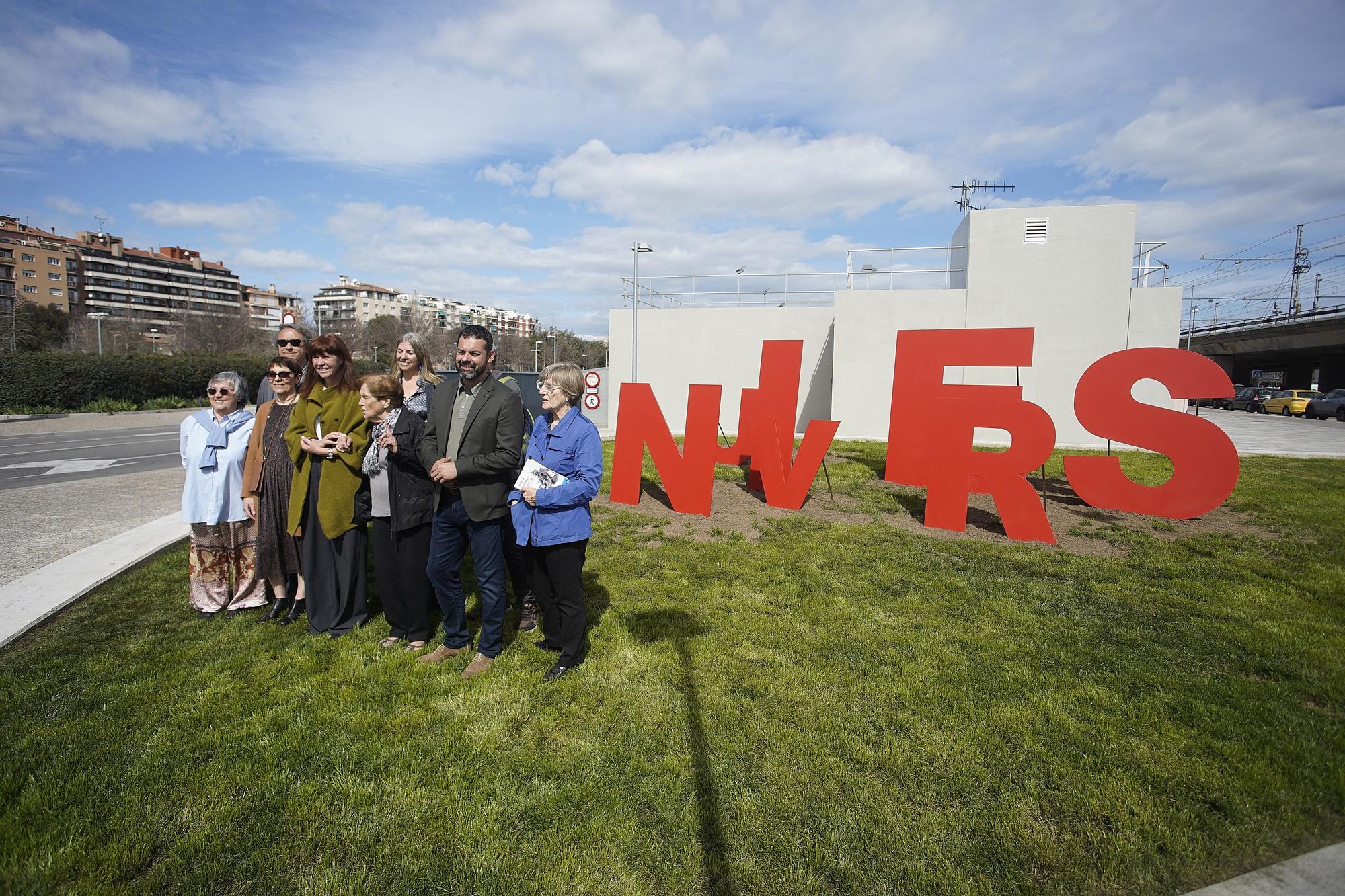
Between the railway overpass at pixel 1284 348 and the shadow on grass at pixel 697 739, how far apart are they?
46.6m

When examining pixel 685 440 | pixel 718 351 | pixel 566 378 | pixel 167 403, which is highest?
pixel 718 351

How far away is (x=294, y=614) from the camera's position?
4.98 metres

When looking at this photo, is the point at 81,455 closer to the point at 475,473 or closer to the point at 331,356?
the point at 331,356

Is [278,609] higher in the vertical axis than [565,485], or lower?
lower

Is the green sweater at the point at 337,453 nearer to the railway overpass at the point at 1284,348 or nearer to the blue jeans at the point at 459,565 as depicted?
the blue jeans at the point at 459,565

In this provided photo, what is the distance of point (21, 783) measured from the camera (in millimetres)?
2936

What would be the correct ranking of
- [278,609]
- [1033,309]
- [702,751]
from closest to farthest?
[702,751], [278,609], [1033,309]

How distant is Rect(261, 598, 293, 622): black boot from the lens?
500cm

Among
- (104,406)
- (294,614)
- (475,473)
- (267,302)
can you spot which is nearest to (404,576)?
(475,473)

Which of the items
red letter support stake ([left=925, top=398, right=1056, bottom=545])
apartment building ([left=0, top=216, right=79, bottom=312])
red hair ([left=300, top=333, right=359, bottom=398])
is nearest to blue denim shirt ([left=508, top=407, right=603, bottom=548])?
red hair ([left=300, top=333, right=359, bottom=398])

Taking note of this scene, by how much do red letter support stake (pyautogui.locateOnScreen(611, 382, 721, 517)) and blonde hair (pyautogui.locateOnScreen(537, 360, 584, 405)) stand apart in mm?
4449

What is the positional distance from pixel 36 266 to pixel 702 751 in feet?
359

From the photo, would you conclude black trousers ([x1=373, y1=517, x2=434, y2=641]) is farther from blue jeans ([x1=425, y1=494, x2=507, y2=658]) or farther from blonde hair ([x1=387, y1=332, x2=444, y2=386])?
blonde hair ([x1=387, y1=332, x2=444, y2=386])

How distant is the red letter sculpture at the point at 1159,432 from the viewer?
7.63 m
